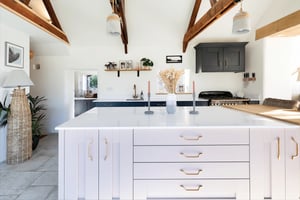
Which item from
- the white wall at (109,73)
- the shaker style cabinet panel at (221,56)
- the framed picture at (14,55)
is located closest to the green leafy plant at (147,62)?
the white wall at (109,73)

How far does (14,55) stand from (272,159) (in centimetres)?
416

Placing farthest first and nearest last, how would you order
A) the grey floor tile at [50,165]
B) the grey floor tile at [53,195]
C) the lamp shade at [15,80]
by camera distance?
1. the lamp shade at [15,80]
2. the grey floor tile at [50,165]
3. the grey floor tile at [53,195]

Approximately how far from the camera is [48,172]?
2.99 m

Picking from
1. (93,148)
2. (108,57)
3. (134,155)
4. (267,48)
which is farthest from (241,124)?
(108,57)

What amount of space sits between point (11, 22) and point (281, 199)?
424cm

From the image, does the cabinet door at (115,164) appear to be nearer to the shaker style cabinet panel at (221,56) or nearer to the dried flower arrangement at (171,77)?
the dried flower arrangement at (171,77)

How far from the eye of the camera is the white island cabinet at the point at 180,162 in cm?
173

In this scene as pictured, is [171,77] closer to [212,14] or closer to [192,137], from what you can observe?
[192,137]

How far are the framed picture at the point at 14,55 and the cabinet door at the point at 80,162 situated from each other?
9.02 feet

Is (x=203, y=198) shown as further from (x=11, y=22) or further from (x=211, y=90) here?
(x=211, y=90)

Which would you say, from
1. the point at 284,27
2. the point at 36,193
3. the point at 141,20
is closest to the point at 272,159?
the point at 36,193

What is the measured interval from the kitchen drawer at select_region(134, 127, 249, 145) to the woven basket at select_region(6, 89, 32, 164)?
2.58m

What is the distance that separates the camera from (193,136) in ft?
5.75

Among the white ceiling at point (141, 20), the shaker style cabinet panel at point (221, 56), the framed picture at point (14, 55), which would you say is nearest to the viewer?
the framed picture at point (14, 55)
